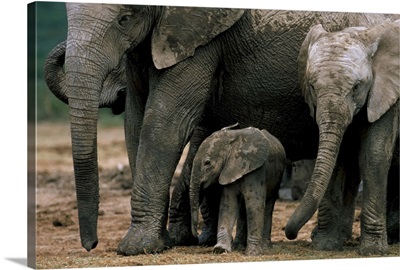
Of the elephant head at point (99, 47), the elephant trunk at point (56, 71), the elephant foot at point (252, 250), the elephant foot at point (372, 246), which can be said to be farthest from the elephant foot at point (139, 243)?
the elephant trunk at point (56, 71)

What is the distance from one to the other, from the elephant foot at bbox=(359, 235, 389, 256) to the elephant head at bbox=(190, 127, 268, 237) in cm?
103

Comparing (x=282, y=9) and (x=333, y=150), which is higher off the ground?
(x=282, y=9)

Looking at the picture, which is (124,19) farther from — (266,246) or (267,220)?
(266,246)

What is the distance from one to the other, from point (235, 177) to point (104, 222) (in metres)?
4.15

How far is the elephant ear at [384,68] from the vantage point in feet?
31.6

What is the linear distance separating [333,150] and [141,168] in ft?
4.56

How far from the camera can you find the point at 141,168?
9.79 metres

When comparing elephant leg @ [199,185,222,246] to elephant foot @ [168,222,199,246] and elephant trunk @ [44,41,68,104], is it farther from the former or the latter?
elephant trunk @ [44,41,68,104]

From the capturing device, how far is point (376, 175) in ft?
32.1

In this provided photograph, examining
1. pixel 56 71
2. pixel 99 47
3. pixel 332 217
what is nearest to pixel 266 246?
pixel 332 217

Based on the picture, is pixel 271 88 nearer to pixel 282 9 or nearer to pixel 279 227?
pixel 282 9

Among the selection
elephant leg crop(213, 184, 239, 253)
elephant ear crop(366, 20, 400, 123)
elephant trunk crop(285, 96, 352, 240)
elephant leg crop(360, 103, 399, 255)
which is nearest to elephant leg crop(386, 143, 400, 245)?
elephant leg crop(360, 103, 399, 255)

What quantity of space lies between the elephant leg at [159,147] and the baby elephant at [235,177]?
404 mm

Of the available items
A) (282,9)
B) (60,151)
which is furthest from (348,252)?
(60,151)
